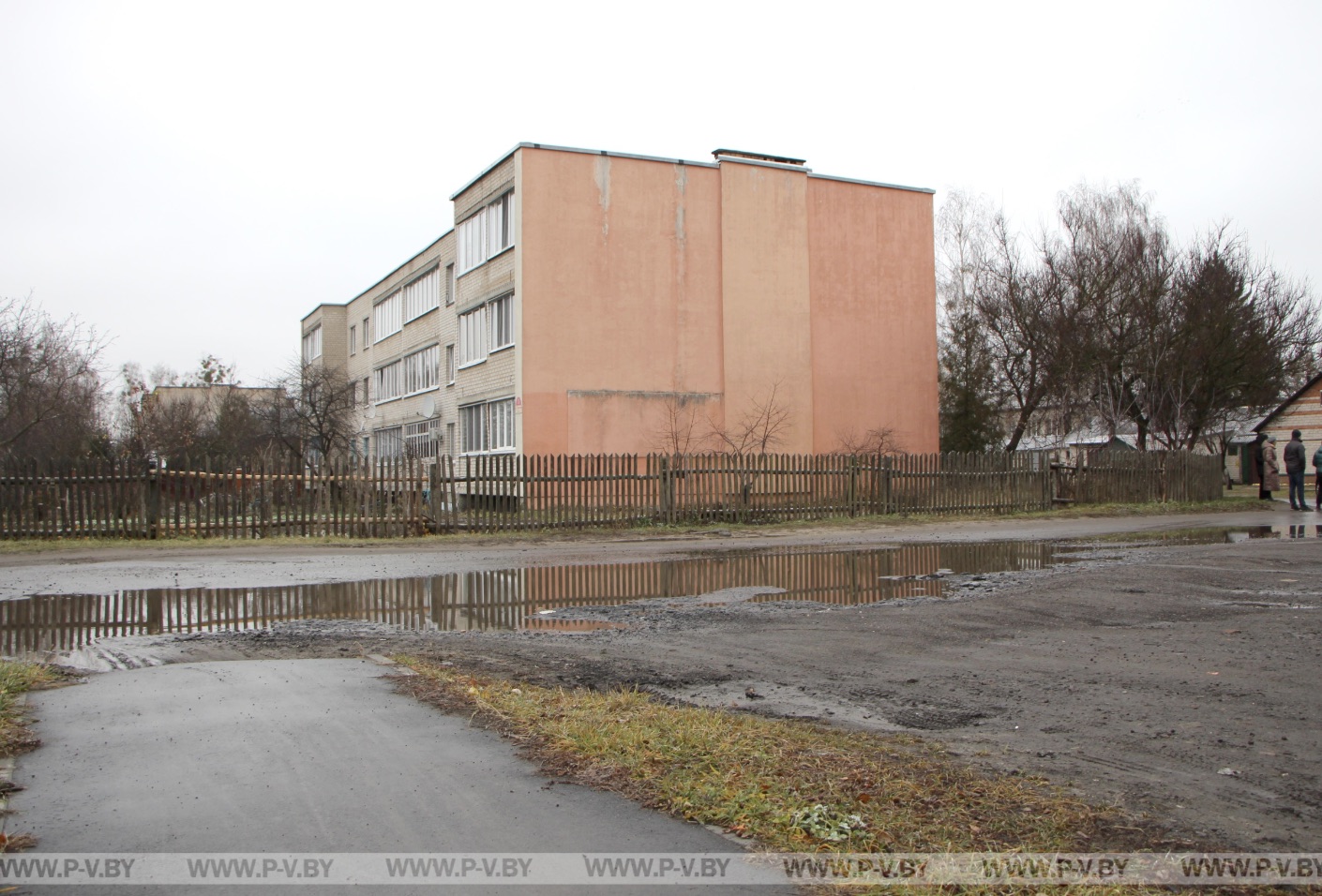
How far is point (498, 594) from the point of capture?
12.0 meters

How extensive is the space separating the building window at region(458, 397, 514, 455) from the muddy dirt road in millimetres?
17904

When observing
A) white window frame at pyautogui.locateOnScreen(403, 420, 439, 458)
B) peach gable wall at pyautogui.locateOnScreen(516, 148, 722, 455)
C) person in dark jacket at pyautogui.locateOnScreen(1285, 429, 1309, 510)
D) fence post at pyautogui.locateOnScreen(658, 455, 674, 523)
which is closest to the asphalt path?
fence post at pyautogui.locateOnScreen(658, 455, 674, 523)

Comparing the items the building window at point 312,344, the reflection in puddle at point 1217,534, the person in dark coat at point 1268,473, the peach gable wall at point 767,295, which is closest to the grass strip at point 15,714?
the reflection in puddle at point 1217,534

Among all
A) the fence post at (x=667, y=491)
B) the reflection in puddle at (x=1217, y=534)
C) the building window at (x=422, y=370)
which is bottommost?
the reflection in puddle at (x=1217, y=534)

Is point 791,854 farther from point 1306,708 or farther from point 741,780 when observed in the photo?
point 1306,708

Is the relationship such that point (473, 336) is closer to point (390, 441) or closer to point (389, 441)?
point (390, 441)

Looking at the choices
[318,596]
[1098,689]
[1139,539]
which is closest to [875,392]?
[1139,539]

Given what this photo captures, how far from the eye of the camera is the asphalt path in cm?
381

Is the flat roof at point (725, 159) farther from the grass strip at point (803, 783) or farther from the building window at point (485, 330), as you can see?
the grass strip at point (803, 783)

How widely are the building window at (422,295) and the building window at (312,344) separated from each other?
1458cm

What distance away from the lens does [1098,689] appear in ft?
20.2

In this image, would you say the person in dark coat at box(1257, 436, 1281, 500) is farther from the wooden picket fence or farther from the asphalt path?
the asphalt path

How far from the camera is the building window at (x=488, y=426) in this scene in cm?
3156

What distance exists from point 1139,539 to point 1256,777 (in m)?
14.8
